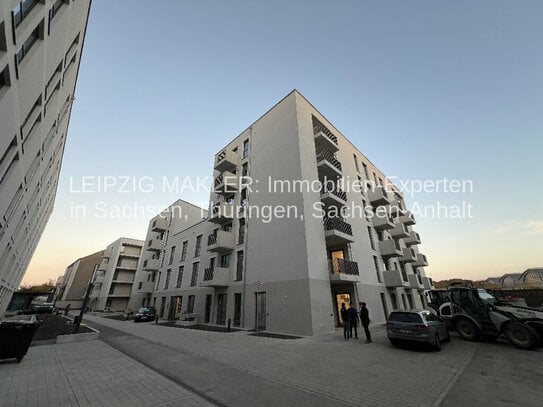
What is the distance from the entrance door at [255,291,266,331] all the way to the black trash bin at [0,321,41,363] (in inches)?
445

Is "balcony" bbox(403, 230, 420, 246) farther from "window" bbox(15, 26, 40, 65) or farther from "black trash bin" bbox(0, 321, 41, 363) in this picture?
"window" bbox(15, 26, 40, 65)

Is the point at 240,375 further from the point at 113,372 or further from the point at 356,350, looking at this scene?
the point at 356,350

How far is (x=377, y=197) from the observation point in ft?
84.5

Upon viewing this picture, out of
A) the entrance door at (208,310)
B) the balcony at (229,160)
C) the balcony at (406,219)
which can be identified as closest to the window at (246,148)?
the balcony at (229,160)

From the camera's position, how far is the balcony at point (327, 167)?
1934cm

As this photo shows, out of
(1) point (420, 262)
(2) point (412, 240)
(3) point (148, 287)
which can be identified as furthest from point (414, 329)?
(3) point (148, 287)

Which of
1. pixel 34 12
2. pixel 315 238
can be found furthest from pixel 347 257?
pixel 34 12

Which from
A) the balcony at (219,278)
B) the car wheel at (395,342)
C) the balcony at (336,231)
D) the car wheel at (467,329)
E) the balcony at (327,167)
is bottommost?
the car wheel at (395,342)

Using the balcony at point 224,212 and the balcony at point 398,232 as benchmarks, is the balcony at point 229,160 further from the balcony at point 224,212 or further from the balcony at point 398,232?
the balcony at point 398,232

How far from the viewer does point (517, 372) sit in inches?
255

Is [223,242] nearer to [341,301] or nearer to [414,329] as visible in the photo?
[341,301]

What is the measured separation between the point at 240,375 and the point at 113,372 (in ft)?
12.7

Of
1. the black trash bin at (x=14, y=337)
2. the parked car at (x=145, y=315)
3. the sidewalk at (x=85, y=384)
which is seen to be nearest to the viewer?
the sidewalk at (x=85, y=384)

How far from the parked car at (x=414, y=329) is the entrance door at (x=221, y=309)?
14.2 metres
